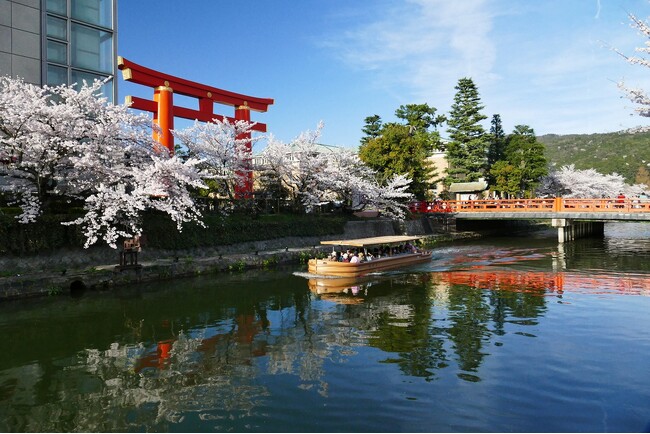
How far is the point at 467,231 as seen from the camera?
2341 inches

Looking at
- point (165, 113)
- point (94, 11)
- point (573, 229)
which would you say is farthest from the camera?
point (573, 229)

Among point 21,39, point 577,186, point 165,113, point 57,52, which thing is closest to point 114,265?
point 165,113

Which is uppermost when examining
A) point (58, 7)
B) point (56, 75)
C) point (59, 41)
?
point (58, 7)

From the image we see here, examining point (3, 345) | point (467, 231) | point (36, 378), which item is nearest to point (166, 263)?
point (3, 345)

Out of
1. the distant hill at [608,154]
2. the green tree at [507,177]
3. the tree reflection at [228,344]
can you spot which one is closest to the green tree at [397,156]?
the green tree at [507,177]

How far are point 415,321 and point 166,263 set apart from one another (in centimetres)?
1695

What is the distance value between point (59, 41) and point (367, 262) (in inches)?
1018

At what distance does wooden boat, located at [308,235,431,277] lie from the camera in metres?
27.0

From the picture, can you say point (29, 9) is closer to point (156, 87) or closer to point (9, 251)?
point (156, 87)

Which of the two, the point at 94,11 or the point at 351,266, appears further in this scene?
the point at 94,11

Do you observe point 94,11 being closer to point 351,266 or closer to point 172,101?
point 172,101

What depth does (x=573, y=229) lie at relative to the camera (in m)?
54.0

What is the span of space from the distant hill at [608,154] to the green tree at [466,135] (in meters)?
45.5

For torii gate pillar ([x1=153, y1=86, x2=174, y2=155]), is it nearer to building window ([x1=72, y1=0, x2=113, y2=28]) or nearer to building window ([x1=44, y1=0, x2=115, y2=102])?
building window ([x1=44, y1=0, x2=115, y2=102])
